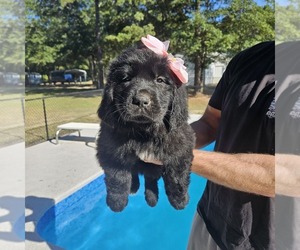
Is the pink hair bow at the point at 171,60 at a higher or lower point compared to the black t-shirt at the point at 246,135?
higher

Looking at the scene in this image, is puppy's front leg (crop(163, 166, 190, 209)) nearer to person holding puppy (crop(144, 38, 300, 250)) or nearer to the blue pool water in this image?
person holding puppy (crop(144, 38, 300, 250))

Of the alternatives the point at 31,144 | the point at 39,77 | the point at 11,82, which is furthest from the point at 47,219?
the point at 11,82

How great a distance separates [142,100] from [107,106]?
0.27 ft

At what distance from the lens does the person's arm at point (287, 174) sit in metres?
0.68

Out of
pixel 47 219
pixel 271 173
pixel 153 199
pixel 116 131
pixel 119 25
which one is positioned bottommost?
pixel 47 219

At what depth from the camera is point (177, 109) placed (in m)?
0.67

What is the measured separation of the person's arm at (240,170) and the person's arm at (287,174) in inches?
2.3

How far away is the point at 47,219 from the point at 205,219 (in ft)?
6.84

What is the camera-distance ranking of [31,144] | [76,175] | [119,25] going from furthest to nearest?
[31,144] < [76,175] < [119,25]

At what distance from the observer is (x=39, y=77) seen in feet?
12.8

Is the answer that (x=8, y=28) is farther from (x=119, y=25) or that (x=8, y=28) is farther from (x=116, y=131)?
(x=119, y=25)

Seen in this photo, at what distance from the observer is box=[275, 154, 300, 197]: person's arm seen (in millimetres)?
679

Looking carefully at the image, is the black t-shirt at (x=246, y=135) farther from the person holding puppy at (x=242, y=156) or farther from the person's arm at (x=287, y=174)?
the person's arm at (x=287, y=174)

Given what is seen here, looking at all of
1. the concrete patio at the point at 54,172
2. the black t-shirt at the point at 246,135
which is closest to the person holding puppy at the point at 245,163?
the black t-shirt at the point at 246,135
